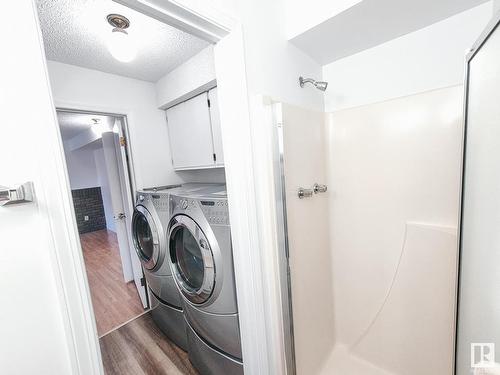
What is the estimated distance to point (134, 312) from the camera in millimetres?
2197

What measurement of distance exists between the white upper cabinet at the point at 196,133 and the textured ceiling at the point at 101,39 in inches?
13.9

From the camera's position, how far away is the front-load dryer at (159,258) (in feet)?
5.08

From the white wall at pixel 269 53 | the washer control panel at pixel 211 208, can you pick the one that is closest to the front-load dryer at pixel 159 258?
the washer control panel at pixel 211 208

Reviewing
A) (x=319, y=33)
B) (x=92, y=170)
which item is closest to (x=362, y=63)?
(x=319, y=33)

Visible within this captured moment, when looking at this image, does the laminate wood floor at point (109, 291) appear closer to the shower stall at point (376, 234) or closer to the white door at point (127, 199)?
the white door at point (127, 199)

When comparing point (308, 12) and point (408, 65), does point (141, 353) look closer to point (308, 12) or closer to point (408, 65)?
point (308, 12)

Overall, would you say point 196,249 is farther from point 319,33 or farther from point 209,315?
point 319,33

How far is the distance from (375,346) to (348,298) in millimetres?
332

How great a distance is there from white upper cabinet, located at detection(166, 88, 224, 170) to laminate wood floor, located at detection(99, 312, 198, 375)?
1.54 metres

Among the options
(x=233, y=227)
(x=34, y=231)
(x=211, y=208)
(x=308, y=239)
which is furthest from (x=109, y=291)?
(x=34, y=231)

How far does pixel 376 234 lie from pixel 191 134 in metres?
1.68

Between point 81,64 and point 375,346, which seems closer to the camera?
point 375,346

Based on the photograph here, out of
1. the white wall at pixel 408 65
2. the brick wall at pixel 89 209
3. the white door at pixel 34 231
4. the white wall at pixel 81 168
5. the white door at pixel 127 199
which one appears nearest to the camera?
the white door at pixel 34 231

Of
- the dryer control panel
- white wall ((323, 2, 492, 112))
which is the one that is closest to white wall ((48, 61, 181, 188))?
the dryer control panel
